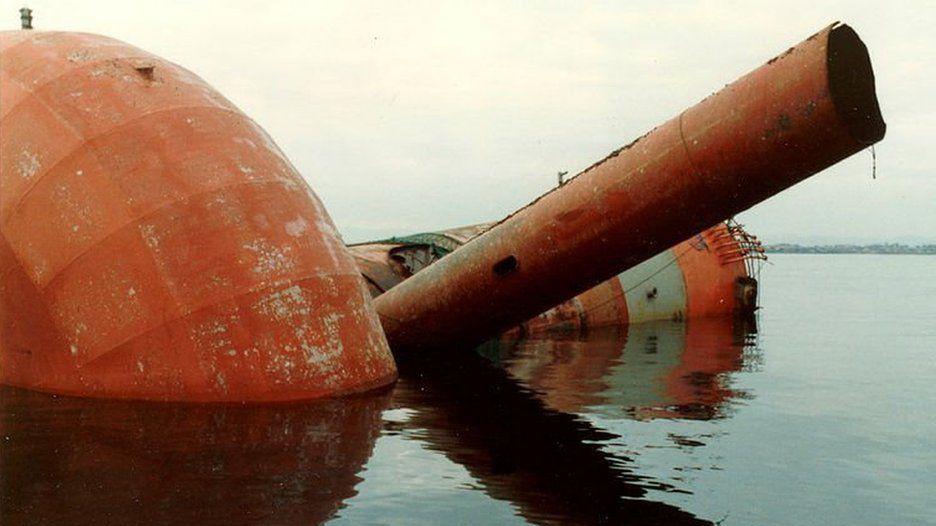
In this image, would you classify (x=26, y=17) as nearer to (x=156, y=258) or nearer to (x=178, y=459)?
(x=156, y=258)

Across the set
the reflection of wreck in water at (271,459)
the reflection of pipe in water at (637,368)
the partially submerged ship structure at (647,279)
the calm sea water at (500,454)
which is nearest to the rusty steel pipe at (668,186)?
the calm sea water at (500,454)

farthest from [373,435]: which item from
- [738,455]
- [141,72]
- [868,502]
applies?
[141,72]

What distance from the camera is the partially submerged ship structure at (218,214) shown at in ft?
35.5

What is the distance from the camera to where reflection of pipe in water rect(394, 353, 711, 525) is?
6.87 metres

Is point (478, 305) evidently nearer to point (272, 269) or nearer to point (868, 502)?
point (272, 269)

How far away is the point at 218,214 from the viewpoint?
11.5 m

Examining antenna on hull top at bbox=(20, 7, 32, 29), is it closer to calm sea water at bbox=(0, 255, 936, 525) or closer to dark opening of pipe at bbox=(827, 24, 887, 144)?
calm sea water at bbox=(0, 255, 936, 525)

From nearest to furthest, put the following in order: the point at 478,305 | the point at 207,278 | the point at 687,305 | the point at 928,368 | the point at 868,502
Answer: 1. the point at 868,502
2. the point at 207,278
3. the point at 478,305
4. the point at 928,368
5. the point at 687,305

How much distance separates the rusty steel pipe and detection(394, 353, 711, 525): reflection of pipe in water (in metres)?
1.85

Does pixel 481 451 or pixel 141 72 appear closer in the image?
pixel 481 451

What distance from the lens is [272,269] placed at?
11422 millimetres

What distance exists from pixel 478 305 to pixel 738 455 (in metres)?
6.98

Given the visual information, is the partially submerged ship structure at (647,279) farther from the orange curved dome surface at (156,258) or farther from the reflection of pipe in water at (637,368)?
the orange curved dome surface at (156,258)

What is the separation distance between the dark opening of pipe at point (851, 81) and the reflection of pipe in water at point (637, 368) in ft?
13.6
